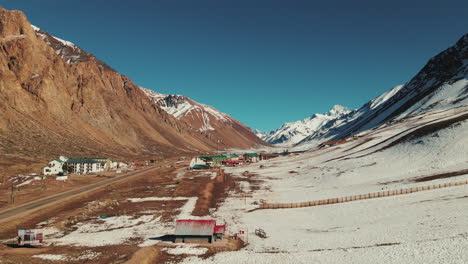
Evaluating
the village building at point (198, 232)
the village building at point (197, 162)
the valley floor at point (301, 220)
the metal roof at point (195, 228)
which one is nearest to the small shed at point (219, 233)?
the village building at point (198, 232)

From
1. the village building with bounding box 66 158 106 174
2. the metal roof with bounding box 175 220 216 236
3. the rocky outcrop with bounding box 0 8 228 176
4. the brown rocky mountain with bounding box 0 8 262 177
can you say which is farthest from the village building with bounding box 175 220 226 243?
the rocky outcrop with bounding box 0 8 228 176

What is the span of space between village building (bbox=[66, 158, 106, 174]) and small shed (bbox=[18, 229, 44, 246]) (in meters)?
82.8

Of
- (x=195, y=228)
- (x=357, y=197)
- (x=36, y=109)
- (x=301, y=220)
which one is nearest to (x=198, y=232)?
(x=195, y=228)

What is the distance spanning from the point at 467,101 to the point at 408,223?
16720 cm

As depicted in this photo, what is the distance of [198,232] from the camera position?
4138 centimetres

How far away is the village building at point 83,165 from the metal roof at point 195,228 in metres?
88.7

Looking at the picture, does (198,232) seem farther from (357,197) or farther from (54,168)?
(54,168)

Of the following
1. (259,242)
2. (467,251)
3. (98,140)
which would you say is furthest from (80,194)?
(98,140)

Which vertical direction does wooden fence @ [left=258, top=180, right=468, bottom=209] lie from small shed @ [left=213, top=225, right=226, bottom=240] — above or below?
above

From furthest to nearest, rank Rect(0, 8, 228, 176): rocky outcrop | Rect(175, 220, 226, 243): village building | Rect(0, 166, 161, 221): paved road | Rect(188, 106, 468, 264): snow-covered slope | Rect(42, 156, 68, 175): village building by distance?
1. Rect(0, 8, 228, 176): rocky outcrop
2. Rect(42, 156, 68, 175): village building
3. Rect(0, 166, 161, 221): paved road
4. Rect(175, 220, 226, 243): village building
5. Rect(188, 106, 468, 264): snow-covered slope

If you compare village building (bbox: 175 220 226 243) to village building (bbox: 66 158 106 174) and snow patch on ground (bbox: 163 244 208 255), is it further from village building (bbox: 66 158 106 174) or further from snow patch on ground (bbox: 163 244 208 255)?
village building (bbox: 66 158 106 174)

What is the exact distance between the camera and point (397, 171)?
7362 cm

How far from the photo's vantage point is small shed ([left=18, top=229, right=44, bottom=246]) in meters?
38.6

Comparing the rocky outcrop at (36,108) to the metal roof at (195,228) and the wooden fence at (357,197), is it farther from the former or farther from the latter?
the metal roof at (195,228)
